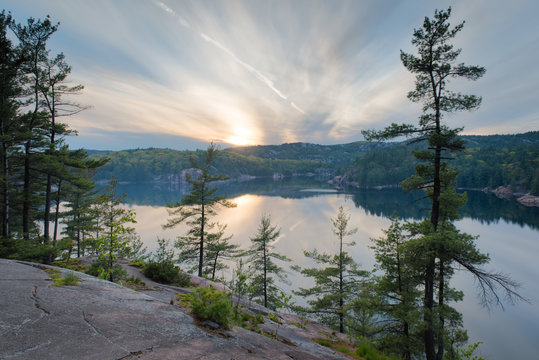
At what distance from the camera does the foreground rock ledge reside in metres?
3.02

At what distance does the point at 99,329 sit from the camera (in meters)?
3.61

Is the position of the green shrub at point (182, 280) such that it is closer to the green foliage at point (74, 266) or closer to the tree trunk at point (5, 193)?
the green foliage at point (74, 266)

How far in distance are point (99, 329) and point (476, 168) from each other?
161997 mm

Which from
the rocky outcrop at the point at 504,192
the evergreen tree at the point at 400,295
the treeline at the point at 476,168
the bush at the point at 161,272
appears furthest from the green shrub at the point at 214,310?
the rocky outcrop at the point at 504,192

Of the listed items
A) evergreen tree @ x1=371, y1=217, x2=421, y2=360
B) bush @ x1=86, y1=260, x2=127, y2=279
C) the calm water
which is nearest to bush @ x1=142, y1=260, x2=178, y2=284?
bush @ x1=86, y1=260, x2=127, y2=279

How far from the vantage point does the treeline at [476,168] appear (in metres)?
98.5

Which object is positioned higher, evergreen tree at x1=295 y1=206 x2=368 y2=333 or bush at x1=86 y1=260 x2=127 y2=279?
bush at x1=86 y1=260 x2=127 y2=279

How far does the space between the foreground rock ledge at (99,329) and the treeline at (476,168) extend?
273 ft

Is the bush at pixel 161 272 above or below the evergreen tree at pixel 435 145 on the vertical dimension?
below

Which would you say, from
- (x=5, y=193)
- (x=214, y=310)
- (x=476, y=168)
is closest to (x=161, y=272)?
(x=214, y=310)

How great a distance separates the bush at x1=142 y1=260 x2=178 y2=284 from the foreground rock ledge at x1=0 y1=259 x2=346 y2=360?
19.4 feet

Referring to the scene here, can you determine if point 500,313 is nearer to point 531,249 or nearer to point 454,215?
point 454,215

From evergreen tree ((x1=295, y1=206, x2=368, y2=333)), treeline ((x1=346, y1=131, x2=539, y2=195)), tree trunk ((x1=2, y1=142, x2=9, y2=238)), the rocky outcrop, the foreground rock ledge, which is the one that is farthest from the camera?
the rocky outcrop

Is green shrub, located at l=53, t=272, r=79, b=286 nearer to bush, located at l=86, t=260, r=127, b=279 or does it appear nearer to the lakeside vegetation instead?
the lakeside vegetation
